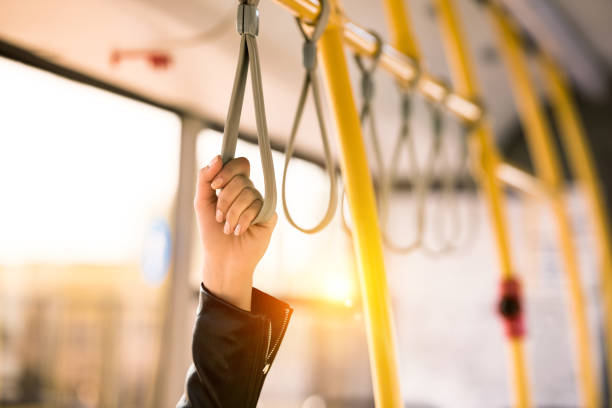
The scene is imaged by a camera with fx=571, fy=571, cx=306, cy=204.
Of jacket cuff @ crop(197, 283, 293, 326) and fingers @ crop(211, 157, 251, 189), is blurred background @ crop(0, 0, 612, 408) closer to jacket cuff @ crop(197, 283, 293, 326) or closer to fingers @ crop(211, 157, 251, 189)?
jacket cuff @ crop(197, 283, 293, 326)

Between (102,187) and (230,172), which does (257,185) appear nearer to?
(230,172)

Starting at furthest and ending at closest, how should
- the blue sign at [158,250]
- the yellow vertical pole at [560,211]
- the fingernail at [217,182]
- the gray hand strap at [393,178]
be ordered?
the yellow vertical pole at [560,211] < the blue sign at [158,250] < the gray hand strap at [393,178] < the fingernail at [217,182]

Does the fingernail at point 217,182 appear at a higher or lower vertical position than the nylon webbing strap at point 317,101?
lower

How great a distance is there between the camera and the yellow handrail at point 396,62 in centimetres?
88

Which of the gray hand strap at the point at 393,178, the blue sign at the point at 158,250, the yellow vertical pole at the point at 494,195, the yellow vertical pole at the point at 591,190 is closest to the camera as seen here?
the gray hand strap at the point at 393,178

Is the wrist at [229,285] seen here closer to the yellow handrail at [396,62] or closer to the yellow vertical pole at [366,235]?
the yellow vertical pole at [366,235]

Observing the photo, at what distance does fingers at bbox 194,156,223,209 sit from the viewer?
0.68 metres

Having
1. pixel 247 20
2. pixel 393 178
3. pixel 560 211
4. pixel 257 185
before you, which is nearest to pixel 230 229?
pixel 247 20

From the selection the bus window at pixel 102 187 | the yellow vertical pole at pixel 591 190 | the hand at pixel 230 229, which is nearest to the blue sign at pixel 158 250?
the bus window at pixel 102 187

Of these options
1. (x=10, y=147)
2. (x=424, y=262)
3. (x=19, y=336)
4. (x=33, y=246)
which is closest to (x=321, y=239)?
(x=10, y=147)

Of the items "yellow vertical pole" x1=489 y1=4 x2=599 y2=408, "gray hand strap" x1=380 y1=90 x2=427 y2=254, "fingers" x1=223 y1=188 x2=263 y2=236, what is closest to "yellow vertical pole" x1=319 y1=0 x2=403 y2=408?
"gray hand strap" x1=380 y1=90 x2=427 y2=254

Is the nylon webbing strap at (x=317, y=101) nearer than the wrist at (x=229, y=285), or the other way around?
the wrist at (x=229, y=285)

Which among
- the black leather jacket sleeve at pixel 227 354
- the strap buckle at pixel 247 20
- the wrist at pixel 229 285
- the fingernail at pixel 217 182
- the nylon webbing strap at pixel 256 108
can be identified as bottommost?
the black leather jacket sleeve at pixel 227 354

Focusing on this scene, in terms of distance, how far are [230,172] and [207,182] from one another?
4 centimetres
